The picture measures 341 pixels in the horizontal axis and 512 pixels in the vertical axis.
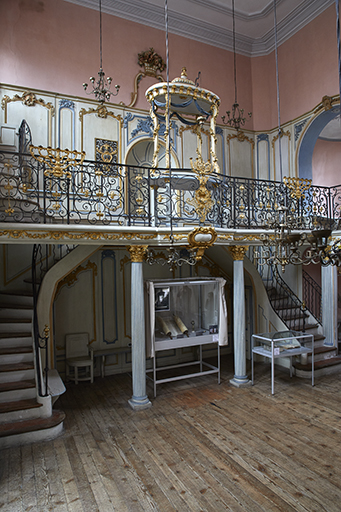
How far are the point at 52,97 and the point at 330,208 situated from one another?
716 centimetres

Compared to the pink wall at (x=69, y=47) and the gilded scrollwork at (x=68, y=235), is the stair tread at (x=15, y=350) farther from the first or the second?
the pink wall at (x=69, y=47)

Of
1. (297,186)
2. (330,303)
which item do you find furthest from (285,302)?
(297,186)

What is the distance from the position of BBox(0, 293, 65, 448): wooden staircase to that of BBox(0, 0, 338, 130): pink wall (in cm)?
554

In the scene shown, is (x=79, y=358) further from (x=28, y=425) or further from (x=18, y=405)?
(x=28, y=425)

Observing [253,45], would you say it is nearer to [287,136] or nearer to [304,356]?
[287,136]

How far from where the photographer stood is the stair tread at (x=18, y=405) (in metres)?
5.28

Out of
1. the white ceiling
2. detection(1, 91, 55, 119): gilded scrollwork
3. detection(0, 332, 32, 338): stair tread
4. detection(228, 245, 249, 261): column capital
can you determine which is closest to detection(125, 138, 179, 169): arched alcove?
detection(1, 91, 55, 119): gilded scrollwork

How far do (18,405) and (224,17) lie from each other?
433 inches

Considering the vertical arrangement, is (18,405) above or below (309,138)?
below

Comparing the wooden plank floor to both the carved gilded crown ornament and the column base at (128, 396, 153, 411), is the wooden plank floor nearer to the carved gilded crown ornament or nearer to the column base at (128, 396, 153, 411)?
the column base at (128, 396, 153, 411)

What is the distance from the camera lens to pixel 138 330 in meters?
6.55

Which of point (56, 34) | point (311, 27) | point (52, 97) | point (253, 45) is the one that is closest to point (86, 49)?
point (56, 34)

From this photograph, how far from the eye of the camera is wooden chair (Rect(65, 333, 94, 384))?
7730mm

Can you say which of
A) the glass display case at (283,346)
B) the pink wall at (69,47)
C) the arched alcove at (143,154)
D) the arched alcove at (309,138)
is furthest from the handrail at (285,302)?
the pink wall at (69,47)
